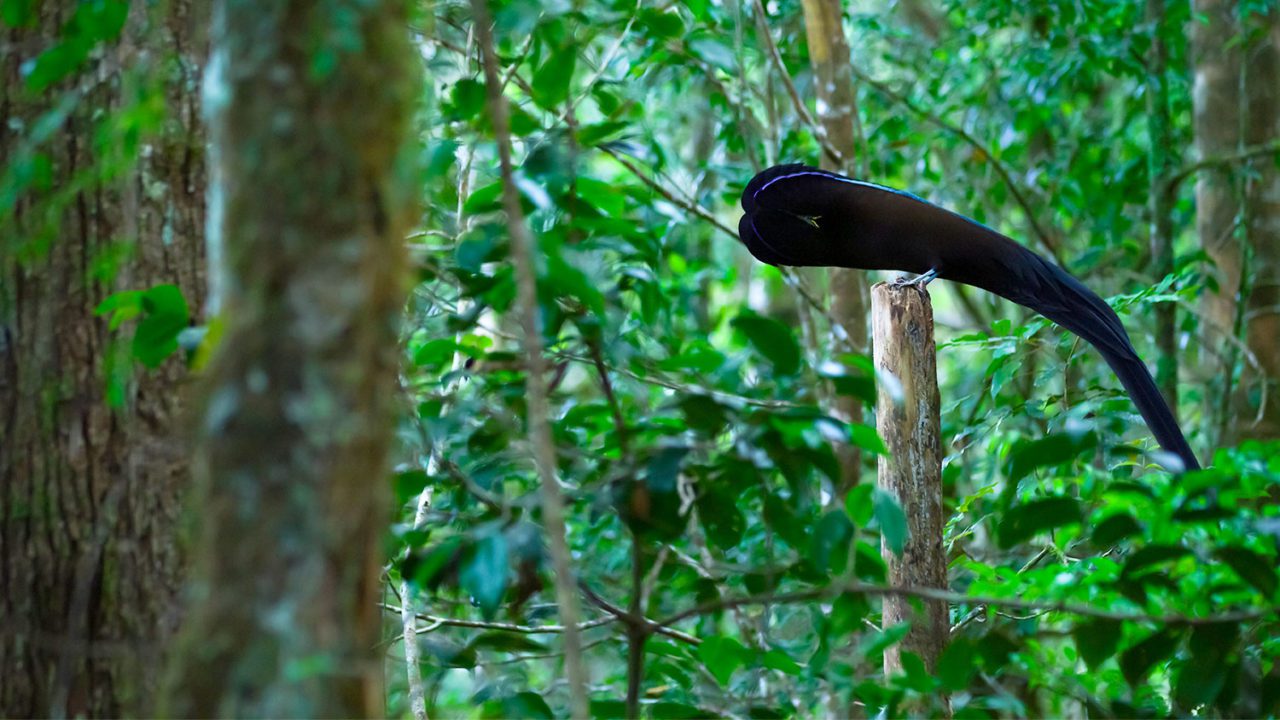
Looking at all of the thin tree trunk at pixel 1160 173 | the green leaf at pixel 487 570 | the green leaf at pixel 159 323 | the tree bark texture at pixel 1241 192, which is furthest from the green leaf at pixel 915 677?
the tree bark texture at pixel 1241 192

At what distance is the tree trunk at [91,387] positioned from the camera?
1.45m

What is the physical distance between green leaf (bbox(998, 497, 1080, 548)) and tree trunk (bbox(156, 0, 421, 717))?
28.0 inches

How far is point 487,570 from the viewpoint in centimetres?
111

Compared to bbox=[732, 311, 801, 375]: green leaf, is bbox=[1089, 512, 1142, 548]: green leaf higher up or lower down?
lower down

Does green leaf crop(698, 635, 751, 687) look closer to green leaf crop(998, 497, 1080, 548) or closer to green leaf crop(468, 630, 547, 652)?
green leaf crop(468, 630, 547, 652)

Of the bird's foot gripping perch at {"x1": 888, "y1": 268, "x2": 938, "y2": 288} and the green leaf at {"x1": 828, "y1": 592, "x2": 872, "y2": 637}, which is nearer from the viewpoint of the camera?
the green leaf at {"x1": 828, "y1": 592, "x2": 872, "y2": 637}

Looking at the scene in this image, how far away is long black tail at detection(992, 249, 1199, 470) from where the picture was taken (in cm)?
260

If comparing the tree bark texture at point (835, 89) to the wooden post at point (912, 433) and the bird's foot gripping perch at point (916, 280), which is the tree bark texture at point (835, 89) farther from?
the wooden post at point (912, 433)

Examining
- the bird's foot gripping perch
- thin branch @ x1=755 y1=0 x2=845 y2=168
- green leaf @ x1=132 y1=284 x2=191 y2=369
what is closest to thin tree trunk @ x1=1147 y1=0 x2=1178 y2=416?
thin branch @ x1=755 y1=0 x2=845 y2=168

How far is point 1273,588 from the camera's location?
4.00 ft

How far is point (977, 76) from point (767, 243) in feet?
10.2

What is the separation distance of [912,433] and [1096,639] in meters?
1.24

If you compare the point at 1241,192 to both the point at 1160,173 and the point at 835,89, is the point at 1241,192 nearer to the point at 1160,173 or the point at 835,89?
the point at 1160,173

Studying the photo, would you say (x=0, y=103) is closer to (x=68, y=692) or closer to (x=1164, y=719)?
(x=68, y=692)
